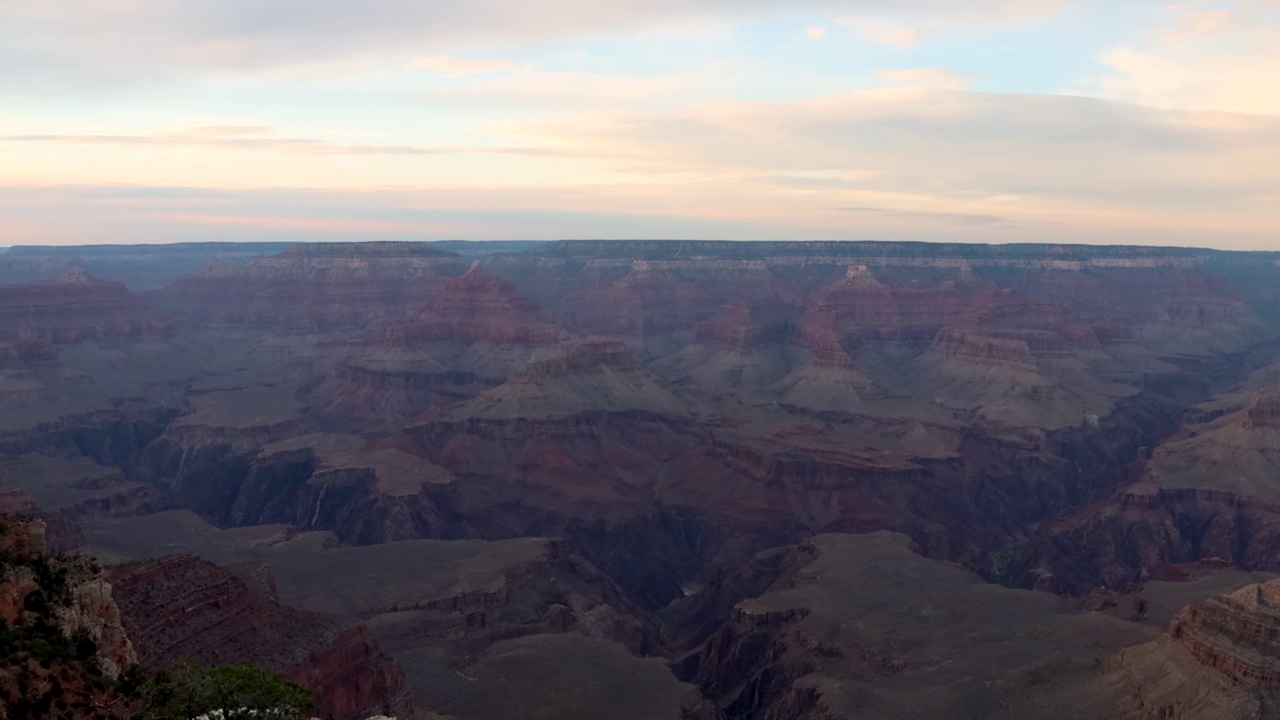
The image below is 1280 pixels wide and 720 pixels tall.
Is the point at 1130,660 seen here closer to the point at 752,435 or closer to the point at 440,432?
the point at 752,435

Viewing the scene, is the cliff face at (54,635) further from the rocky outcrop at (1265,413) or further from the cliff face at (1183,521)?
the rocky outcrop at (1265,413)

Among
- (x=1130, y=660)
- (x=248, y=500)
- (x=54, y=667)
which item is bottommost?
(x=248, y=500)

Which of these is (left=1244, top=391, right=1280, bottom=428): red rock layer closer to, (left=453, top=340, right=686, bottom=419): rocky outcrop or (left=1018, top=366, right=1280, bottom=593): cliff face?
(left=1018, top=366, right=1280, bottom=593): cliff face

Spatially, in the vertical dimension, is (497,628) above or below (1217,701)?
below

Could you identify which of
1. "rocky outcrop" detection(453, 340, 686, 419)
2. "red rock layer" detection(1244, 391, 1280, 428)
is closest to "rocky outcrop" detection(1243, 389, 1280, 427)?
"red rock layer" detection(1244, 391, 1280, 428)

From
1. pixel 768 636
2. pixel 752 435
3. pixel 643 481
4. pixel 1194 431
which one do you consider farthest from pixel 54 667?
pixel 1194 431

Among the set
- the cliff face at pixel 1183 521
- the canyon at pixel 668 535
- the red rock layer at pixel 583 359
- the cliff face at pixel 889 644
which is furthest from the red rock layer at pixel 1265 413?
the red rock layer at pixel 583 359
